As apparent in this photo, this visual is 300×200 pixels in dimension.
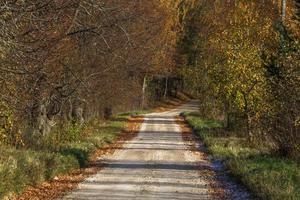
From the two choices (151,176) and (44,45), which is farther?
(151,176)

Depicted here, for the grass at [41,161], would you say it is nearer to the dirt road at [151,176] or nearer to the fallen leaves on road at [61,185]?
the fallen leaves on road at [61,185]

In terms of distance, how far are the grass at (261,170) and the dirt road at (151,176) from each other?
0.83 meters

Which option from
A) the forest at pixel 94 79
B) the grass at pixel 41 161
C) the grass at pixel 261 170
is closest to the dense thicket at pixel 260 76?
the forest at pixel 94 79

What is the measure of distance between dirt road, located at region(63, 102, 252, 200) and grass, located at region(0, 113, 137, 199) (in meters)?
0.95

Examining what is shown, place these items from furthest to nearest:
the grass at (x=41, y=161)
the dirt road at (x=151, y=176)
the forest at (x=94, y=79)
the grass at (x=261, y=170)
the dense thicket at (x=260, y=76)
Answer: the dense thicket at (x=260, y=76)
the dirt road at (x=151, y=176)
the grass at (x=41, y=161)
the grass at (x=261, y=170)
the forest at (x=94, y=79)

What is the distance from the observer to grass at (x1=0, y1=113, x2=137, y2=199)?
1278 cm

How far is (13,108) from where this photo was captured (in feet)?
41.5

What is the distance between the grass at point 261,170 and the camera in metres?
12.4

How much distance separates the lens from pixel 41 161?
1573 cm

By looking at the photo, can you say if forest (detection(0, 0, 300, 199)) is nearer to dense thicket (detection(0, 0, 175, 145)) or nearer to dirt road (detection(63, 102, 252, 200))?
dense thicket (detection(0, 0, 175, 145))

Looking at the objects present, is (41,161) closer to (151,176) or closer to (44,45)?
(151,176)

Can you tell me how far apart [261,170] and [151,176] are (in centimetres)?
303

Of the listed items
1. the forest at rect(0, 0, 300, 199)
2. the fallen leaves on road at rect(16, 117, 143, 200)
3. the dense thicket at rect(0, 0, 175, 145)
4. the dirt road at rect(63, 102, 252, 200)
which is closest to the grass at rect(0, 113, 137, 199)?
the forest at rect(0, 0, 300, 199)

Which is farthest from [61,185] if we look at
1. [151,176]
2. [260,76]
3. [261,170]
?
[260,76]
